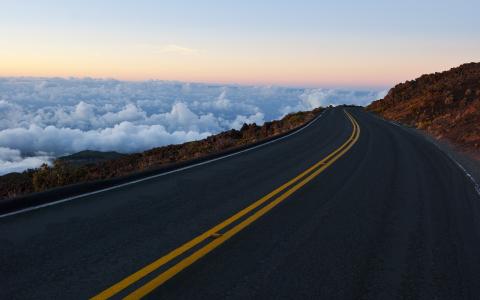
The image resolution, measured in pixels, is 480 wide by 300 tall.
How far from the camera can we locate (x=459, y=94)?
46.7m

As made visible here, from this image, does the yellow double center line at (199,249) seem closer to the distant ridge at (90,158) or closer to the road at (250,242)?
the road at (250,242)

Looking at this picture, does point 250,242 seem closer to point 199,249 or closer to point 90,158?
point 199,249

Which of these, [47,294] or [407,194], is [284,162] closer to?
[407,194]

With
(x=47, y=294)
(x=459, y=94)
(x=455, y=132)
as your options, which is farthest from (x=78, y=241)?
(x=459, y=94)

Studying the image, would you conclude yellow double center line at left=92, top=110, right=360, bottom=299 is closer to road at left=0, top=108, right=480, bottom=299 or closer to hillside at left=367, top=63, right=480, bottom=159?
road at left=0, top=108, right=480, bottom=299

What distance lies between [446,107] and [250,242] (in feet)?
137

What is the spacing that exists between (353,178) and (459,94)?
41.6 metres

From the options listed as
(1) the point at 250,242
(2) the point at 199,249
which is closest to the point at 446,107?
(1) the point at 250,242

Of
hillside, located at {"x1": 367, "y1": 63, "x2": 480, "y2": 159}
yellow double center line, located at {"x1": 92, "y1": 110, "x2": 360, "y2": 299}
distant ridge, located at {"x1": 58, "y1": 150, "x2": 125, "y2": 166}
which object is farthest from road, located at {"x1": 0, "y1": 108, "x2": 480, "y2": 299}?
distant ridge, located at {"x1": 58, "y1": 150, "x2": 125, "y2": 166}

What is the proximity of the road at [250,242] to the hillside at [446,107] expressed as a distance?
37.3 feet

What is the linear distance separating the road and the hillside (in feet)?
37.3

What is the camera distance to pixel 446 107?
42.3m

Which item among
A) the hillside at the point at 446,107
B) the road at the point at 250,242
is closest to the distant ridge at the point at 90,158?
the road at the point at 250,242

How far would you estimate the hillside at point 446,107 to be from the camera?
76.7ft
